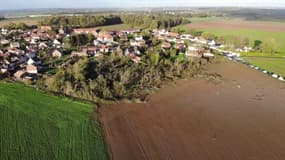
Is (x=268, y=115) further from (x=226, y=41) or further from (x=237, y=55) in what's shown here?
(x=226, y=41)

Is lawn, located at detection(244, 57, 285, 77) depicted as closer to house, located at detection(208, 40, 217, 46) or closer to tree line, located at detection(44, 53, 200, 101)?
tree line, located at detection(44, 53, 200, 101)

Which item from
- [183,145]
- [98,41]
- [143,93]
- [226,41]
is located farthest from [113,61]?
[226,41]

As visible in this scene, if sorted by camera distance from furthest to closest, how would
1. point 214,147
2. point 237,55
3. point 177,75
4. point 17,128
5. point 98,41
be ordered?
point 98,41 < point 237,55 < point 177,75 < point 17,128 < point 214,147

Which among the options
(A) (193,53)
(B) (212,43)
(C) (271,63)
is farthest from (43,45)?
(C) (271,63)

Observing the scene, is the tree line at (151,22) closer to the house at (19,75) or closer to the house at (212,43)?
the house at (212,43)

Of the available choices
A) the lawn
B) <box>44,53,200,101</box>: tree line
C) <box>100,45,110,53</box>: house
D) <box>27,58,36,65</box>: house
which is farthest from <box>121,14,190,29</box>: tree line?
<box>27,58,36,65</box>: house

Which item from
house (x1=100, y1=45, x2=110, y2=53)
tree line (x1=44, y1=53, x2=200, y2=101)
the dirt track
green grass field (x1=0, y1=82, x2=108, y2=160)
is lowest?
the dirt track
